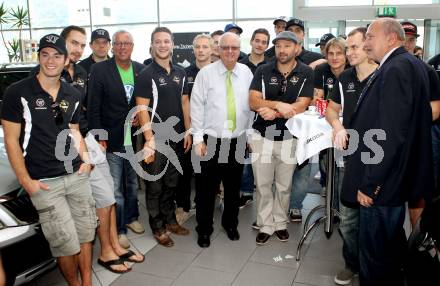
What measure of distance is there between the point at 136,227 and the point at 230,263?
1.01m

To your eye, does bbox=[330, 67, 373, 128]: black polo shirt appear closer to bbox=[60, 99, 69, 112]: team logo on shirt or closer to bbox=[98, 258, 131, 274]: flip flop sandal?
bbox=[60, 99, 69, 112]: team logo on shirt

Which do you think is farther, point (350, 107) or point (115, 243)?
point (115, 243)

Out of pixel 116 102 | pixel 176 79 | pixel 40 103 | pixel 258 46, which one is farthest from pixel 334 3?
pixel 40 103

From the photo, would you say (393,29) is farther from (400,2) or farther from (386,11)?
(400,2)

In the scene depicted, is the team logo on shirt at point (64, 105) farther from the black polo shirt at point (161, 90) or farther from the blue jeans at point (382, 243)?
the blue jeans at point (382, 243)

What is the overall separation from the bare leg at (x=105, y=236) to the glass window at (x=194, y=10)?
7294mm

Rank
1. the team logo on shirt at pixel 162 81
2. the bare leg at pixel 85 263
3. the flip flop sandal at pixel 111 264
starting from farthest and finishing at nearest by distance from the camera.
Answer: the team logo on shirt at pixel 162 81, the flip flop sandal at pixel 111 264, the bare leg at pixel 85 263

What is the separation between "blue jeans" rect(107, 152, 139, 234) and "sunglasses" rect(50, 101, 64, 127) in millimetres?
849

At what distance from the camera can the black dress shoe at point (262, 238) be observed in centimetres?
337

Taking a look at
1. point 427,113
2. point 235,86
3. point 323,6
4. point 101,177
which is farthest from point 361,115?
point 323,6

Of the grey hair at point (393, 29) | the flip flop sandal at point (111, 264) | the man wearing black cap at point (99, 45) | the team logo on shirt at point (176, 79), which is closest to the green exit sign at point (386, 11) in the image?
the team logo on shirt at point (176, 79)

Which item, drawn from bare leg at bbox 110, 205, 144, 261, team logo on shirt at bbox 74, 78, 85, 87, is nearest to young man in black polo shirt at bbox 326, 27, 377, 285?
bare leg at bbox 110, 205, 144, 261

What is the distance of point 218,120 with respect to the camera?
3.25 meters

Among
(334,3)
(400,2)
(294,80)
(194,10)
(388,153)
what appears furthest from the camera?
(194,10)
